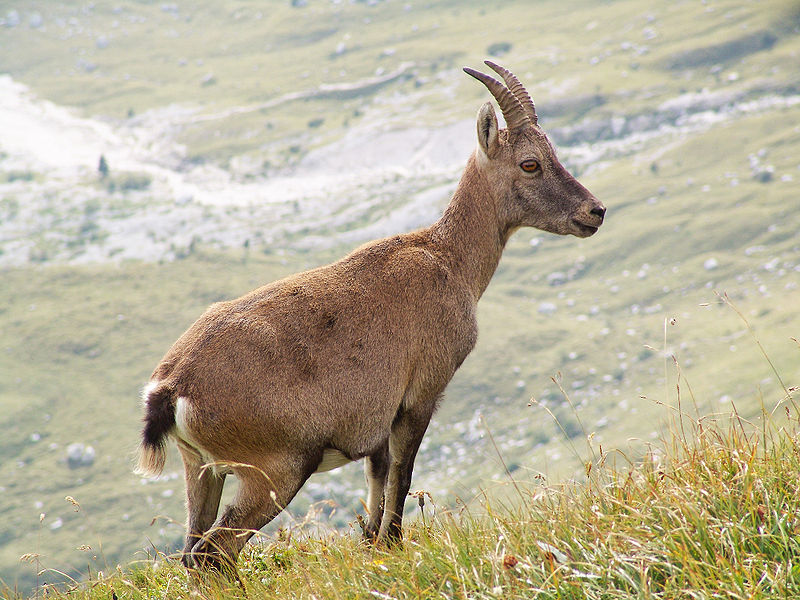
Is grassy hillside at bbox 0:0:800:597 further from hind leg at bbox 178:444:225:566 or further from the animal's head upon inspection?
hind leg at bbox 178:444:225:566

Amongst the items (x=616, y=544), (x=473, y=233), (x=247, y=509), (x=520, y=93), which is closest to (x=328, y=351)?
(x=247, y=509)

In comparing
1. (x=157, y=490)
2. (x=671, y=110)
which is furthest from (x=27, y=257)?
(x=671, y=110)

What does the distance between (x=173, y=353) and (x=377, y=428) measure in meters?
1.69

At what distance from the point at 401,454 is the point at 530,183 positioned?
10.1 ft

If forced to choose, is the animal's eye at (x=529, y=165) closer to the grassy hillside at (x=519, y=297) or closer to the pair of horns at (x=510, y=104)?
A: the pair of horns at (x=510, y=104)

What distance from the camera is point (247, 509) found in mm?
6355

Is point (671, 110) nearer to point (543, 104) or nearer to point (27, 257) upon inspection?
point (543, 104)

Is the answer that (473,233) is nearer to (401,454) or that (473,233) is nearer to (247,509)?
(401,454)

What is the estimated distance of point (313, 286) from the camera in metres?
7.17

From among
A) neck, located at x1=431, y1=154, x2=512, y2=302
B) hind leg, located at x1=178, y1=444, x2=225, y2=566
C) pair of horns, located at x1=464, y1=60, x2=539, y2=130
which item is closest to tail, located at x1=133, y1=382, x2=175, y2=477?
hind leg, located at x1=178, y1=444, x2=225, y2=566

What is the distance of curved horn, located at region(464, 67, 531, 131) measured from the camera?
28.2ft

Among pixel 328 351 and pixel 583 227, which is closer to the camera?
pixel 328 351

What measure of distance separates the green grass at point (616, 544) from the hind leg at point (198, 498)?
54cm

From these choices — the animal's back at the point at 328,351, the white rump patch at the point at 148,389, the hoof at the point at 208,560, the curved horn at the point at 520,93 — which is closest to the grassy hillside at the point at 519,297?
the curved horn at the point at 520,93
